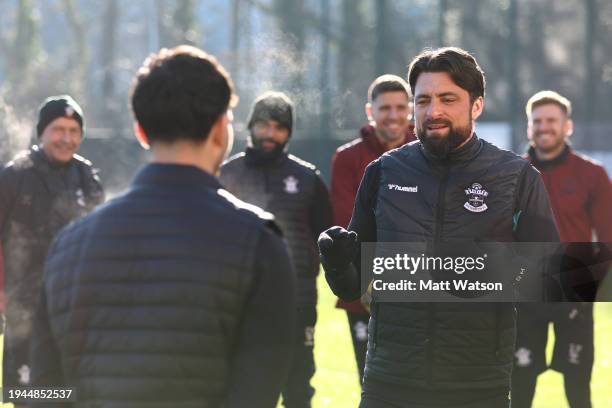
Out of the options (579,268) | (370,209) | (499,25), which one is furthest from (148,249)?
(499,25)

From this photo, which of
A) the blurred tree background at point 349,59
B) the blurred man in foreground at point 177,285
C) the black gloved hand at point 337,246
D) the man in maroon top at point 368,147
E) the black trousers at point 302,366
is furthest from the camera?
the blurred tree background at point 349,59

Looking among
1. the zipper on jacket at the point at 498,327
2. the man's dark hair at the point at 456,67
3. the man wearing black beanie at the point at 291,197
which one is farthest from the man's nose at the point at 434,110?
the man wearing black beanie at the point at 291,197

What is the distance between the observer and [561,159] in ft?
25.7

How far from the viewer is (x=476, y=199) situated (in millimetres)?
4508

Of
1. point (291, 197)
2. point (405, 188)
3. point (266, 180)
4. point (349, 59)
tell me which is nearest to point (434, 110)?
point (405, 188)

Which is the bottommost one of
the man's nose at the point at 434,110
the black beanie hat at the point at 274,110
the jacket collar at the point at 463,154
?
the jacket collar at the point at 463,154

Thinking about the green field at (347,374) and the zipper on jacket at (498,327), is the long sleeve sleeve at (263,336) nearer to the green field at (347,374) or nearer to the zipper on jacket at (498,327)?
the zipper on jacket at (498,327)

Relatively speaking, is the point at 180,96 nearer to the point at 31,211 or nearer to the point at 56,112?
the point at 31,211

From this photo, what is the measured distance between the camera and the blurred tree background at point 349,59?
1208 inches

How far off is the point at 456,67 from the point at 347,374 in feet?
18.5

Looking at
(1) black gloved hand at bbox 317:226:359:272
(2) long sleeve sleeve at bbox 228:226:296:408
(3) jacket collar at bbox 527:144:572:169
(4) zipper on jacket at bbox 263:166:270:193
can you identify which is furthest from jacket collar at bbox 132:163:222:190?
(3) jacket collar at bbox 527:144:572:169

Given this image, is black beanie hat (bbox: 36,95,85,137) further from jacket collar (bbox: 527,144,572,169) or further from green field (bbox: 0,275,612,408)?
jacket collar (bbox: 527,144,572,169)

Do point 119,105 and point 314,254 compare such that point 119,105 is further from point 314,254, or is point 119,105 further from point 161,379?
point 161,379

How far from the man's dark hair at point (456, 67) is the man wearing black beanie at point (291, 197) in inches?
121
